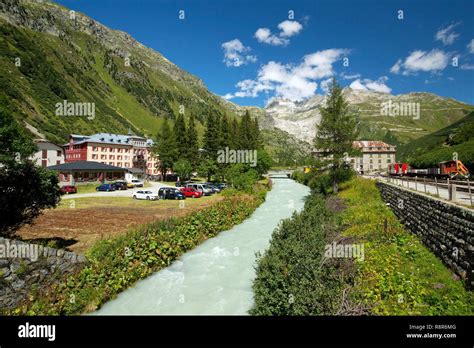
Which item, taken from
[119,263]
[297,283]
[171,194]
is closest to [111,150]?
[171,194]

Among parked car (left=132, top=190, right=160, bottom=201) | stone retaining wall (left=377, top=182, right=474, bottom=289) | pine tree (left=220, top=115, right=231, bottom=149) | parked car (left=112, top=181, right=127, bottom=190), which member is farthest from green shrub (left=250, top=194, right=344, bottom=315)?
pine tree (left=220, top=115, right=231, bottom=149)

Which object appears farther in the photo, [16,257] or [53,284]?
[53,284]

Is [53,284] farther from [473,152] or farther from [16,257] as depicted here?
[473,152]

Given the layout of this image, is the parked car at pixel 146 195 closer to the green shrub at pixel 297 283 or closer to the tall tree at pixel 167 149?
the green shrub at pixel 297 283

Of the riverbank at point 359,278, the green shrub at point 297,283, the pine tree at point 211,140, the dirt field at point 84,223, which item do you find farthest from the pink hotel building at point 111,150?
the green shrub at point 297,283

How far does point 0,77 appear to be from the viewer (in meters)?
128

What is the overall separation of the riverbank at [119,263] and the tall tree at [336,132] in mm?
22765

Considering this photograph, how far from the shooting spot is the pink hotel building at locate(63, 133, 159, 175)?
92875 mm

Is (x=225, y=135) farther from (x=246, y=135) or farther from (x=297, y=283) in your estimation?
(x=297, y=283)

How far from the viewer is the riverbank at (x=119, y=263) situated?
10.6m

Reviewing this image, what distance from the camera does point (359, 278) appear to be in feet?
38.1
